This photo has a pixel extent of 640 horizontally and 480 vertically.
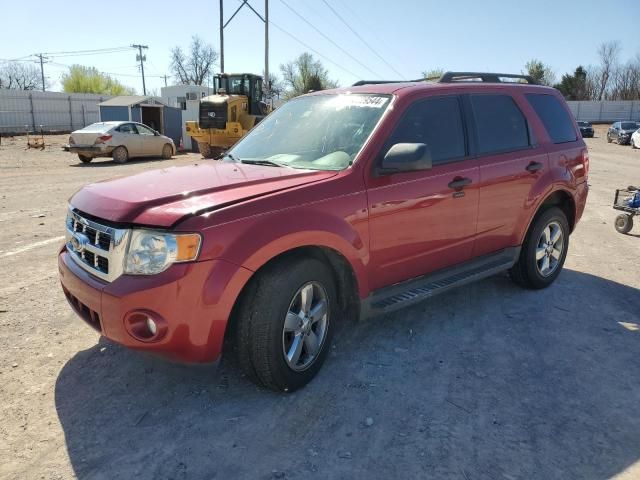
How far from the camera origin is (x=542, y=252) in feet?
17.0

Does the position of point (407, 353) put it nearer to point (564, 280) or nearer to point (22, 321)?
point (564, 280)

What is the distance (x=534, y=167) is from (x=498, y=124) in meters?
0.57

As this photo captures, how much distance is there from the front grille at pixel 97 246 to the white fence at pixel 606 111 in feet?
217

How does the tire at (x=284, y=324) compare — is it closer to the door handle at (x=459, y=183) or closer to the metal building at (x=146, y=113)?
the door handle at (x=459, y=183)

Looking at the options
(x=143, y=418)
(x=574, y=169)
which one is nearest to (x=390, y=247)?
(x=143, y=418)

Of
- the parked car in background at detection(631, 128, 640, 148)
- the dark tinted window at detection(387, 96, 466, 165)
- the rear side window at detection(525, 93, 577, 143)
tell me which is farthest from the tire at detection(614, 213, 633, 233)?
the parked car in background at detection(631, 128, 640, 148)

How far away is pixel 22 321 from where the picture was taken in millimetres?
4223

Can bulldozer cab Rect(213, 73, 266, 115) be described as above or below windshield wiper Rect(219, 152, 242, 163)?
above

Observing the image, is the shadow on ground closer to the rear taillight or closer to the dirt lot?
the dirt lot

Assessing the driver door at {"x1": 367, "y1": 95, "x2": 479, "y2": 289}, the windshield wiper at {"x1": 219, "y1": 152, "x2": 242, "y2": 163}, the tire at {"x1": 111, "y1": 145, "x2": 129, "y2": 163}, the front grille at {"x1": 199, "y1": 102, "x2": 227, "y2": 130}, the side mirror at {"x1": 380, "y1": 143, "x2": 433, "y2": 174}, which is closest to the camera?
the side mirror at {"x1": 380, "y1": 143, "x2": 433, "y2": 174}

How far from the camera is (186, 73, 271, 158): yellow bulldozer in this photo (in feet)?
64.3

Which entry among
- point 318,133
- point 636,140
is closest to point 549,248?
point 318,133

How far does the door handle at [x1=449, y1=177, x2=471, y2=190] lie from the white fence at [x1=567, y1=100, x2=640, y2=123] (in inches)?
2524

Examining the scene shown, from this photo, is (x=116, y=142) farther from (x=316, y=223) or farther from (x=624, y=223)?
(x=316, y=223)
